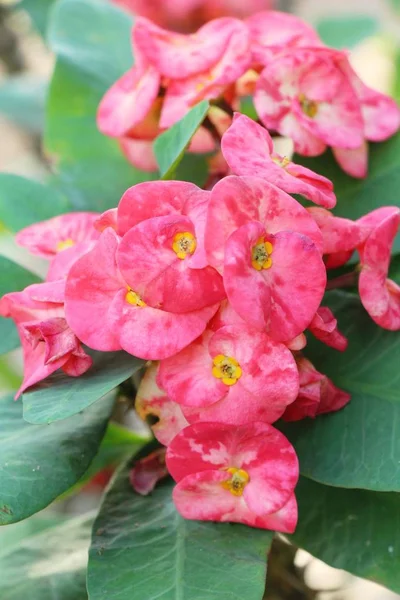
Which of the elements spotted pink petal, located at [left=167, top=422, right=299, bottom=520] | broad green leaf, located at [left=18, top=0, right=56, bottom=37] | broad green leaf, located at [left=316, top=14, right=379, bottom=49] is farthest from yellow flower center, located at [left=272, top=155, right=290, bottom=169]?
broad green leaf, located at [left=18, top=0, right=56, bottom=37]

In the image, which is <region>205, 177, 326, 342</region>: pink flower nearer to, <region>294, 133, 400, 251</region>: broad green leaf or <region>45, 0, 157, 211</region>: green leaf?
<region>294, 133, 400, 251</region>: broad green leaf

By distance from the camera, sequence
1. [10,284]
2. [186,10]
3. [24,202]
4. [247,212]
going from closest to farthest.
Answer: [247,212] < [10,284] < [24,202] < [186,10]

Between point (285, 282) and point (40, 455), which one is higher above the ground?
point (285, 282)

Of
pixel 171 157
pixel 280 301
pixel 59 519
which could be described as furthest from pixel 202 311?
pixel 59 519

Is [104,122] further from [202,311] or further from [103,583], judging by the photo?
[103,583]

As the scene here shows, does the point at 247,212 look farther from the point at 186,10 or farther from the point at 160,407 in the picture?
the point at 186,10

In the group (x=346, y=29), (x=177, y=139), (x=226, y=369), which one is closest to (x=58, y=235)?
(x=177, y=139)

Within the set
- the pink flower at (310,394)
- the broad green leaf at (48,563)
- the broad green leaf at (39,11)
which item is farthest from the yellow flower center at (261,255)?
the broad green leaf at (39,11)
